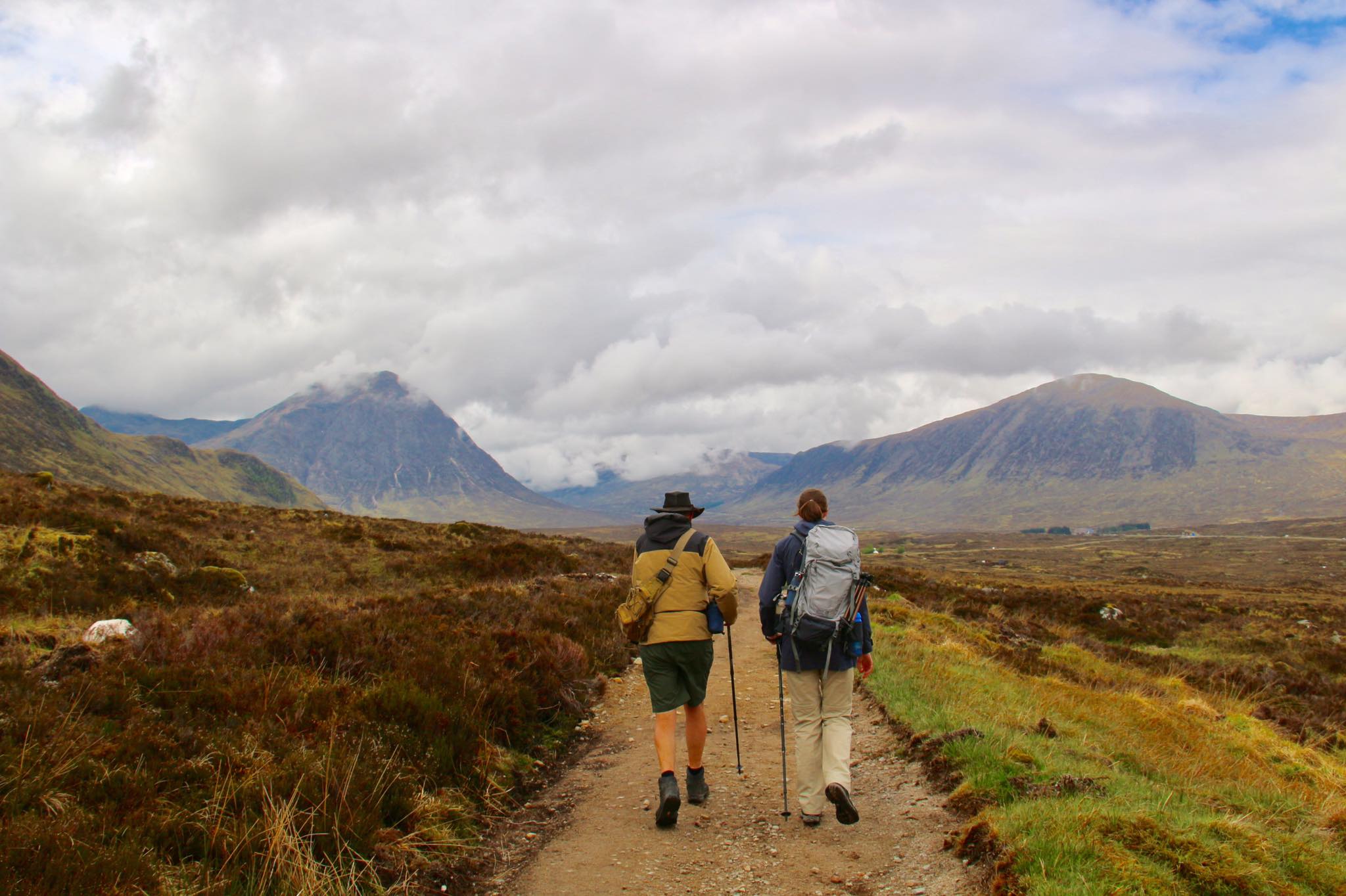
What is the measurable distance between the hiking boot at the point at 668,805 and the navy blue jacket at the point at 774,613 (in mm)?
1398

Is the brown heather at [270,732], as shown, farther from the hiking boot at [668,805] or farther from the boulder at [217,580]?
the boulder at [217,580]

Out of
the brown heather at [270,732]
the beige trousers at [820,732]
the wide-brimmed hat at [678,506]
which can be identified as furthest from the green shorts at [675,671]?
the brown heather at [270,732]

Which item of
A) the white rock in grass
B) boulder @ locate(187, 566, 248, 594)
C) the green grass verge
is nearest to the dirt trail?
the green grass verge

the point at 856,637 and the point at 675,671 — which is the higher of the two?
the point at 856,637

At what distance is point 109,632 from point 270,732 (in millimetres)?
4790

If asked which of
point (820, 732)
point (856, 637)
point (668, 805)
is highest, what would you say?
point (856, 637)

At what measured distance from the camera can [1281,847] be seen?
5125 millimetres

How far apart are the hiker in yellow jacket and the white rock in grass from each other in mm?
6176

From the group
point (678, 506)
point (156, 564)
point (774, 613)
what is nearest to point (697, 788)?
point (774, 613)

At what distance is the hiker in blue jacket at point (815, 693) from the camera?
6309 millimetres

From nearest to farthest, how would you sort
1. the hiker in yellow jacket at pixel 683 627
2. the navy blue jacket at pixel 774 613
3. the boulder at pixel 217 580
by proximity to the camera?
1. the navy blue jacket at pixel 774 613
2. the hiker in yellow jacket at pixel 683 627
3. the boulder at pixel 217 580

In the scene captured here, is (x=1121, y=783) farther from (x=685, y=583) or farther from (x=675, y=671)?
(x=685, y=583)

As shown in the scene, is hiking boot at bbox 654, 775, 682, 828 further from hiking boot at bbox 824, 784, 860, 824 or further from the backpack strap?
the backpack strap

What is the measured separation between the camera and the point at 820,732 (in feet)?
21.5
